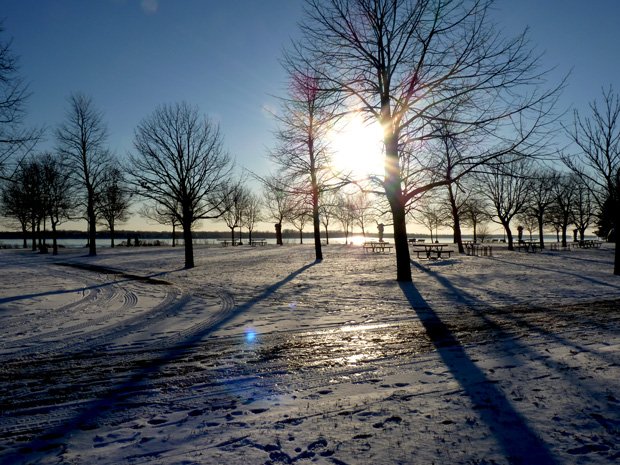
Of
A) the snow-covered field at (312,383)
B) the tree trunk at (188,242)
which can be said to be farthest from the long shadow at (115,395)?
the tree trunk at (188,242)

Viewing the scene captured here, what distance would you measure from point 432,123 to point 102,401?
10.0 meters

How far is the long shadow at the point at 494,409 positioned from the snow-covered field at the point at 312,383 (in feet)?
0.05

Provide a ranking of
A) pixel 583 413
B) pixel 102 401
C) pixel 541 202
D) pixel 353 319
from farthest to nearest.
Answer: pixel 541 202 < pixel 353 319 < pixel 102 401 < pixel 583 413

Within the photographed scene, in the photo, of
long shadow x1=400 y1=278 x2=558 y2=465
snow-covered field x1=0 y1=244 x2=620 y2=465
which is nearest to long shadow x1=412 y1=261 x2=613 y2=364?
snow-covered field x1=0 y1=244 x2=620 y2=465

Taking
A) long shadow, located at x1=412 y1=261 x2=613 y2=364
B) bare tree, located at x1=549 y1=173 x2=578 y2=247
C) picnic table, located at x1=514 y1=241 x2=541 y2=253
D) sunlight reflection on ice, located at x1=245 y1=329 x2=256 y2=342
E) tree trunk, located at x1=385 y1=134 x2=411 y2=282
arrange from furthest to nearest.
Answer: bare tree, located at x1=549 y1=173 x2=578 y2=247 < picnic table, located at x1=514 y1=241 x2=541 y2=253 < tree trunk, located at x1=385 y1=134 x2=411 y2=282 < sunlight reflection on ice, located at x1=245 y1=329 x2=256 y2=342 < long shadow, located at x1=412 y1=261 x2=613 y2=364

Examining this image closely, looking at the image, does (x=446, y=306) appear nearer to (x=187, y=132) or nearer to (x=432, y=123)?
(x=432, y=123)

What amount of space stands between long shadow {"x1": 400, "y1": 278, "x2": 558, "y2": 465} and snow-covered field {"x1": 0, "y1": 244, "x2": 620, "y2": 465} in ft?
0.05

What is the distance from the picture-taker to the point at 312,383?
3.84m

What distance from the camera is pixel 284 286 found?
36.9ft

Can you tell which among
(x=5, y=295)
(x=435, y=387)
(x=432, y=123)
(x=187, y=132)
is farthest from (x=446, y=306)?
(x=187, y=132)

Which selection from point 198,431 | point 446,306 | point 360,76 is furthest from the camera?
point 360,76

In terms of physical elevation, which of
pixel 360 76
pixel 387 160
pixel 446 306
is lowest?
pixel 446 306

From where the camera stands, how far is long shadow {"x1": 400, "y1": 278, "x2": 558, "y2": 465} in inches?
101

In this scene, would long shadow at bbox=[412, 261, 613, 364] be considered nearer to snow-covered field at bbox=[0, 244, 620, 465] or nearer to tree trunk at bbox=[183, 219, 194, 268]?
snow-covered field at bbox=[0, 244, 620, 465]
